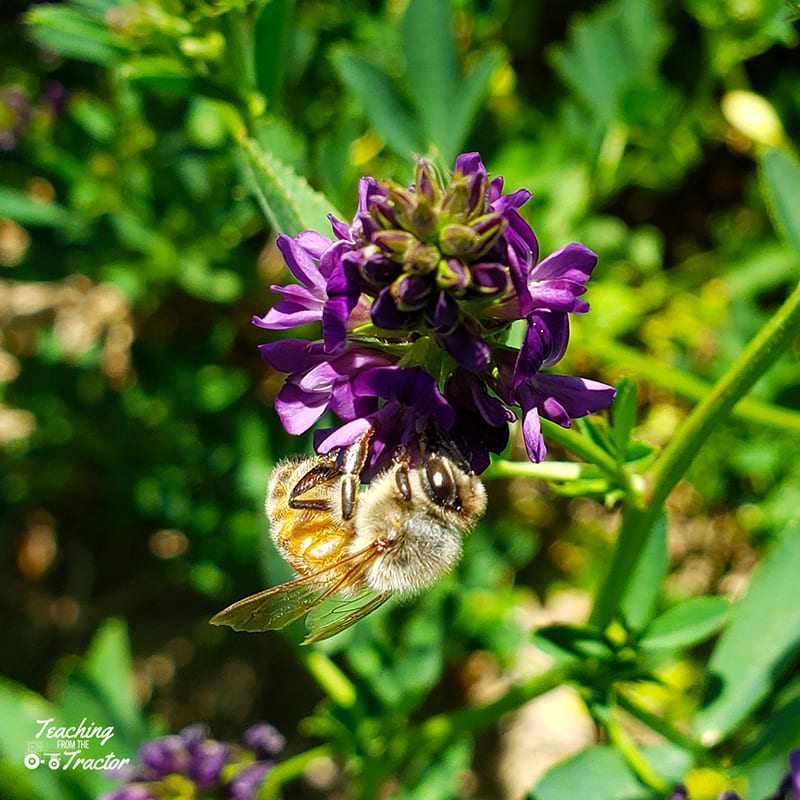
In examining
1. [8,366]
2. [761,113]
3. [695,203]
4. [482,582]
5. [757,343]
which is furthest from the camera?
[8,366]

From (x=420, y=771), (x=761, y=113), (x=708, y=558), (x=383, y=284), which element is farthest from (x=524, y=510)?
(x=383, y=284)

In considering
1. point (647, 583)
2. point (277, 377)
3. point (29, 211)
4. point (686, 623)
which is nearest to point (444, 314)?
point (686, 623)

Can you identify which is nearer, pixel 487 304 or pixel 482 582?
pixel 487 304

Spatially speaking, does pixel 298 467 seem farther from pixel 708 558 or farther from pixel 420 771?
pixel 708 558

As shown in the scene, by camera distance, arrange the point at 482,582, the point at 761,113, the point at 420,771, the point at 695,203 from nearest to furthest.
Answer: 1. the point at 420,771
2. the point at 482,582
3. the point at 761,113
4. the point at 695,203

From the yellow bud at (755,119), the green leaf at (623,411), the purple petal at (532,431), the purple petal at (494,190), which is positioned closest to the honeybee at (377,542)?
the purple petal at (532,431)

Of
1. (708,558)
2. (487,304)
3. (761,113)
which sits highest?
(487,304)

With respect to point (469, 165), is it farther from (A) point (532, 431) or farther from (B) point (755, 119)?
(B) point (755, 119)
